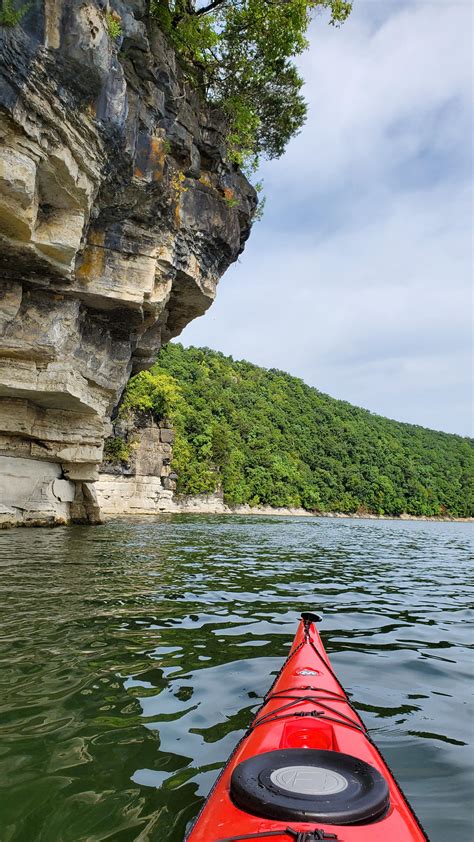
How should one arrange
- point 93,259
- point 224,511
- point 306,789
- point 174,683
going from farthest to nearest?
point 224,511 < point 93,259 < point 174,683 < point 306,789

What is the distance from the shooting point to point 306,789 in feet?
6.85

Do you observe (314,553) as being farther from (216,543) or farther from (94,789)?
(94,789)

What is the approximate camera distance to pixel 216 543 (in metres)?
14.9

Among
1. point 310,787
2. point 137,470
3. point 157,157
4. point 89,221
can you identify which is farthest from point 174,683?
point 137,470

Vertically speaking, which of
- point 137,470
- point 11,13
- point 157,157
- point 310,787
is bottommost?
point 310,787

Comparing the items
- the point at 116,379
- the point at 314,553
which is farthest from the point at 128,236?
the point at 314,553

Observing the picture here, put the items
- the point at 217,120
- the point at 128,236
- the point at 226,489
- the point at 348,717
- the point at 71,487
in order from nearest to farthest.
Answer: the point at 348,717
the point at 128,236
the point at 217,120
the point at 71,487
the point at 226,489

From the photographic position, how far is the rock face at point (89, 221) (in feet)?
28.9

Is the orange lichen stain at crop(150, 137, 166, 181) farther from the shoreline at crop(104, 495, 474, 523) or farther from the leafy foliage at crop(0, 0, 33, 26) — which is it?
the shoreline at crop(104, 495, 474, 523)

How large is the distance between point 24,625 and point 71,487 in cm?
1266

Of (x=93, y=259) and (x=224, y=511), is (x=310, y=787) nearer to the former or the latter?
(x=93, y=259)

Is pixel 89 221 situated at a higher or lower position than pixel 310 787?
higher

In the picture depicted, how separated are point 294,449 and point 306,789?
6220 cm

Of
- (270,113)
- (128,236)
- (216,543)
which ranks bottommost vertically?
(216,543)
